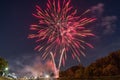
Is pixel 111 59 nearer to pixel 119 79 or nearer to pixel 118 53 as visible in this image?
pixel 118 53

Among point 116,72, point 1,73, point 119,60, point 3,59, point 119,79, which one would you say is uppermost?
point 3,59

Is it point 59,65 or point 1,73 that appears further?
point 1,73

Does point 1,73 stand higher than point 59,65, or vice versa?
point 1,73

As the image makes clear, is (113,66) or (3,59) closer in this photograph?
(113,66)

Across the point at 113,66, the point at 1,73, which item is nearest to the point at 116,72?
the point at 113,66

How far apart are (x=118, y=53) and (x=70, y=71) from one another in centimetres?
2489

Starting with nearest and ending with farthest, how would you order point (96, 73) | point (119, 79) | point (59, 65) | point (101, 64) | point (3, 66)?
point (119, 79)
point (59, 65)
point (96, 73)
point (101, 64)
point (3, 66)

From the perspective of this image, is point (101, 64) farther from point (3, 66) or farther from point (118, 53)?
point (3, 66)

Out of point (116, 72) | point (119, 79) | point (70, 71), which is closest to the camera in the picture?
point (119, 79)

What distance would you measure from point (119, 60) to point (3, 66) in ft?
170

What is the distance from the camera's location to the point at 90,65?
86.1m

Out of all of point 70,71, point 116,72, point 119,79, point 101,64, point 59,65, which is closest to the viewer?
point 119,79

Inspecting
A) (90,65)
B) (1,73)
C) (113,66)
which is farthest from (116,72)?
(1,73)

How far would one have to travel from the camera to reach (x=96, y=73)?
3009 inches
